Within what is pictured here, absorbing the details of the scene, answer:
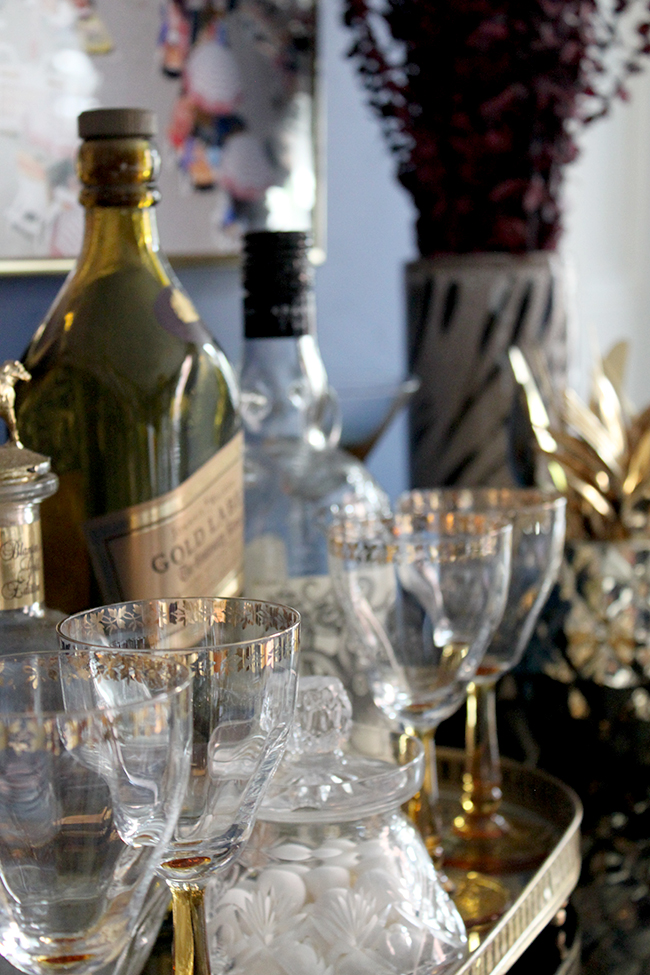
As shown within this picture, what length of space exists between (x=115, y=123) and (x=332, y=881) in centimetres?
25

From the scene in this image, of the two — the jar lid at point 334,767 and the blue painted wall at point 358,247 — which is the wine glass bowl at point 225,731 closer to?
the jar lid at point 334,767

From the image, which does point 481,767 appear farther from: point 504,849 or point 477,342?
point 477,342

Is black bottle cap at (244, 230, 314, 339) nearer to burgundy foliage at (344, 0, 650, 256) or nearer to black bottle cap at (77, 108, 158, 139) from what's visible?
black bottle cap at (77, 108, 158, 139)

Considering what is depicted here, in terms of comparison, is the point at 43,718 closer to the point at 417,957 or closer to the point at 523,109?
the point at 417,957

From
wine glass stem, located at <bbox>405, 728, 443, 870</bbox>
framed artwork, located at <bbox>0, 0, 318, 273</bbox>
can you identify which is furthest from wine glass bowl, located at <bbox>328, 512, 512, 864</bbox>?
framed artwork, located at <bbox>0, 0, 318, 273</bbox>

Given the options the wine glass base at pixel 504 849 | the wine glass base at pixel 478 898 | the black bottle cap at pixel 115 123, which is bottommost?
the wine glass base at pixel 504 849

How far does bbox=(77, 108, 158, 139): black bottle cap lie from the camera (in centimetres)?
36

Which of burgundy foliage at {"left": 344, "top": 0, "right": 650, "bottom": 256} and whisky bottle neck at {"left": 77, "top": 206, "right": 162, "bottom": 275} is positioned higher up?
burgundy foliage at {"left": 344, "top": 0, "right": 650, "bottom": 256}

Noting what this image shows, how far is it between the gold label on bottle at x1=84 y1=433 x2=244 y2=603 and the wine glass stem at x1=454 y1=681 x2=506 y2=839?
0.46 feet

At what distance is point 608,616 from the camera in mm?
526

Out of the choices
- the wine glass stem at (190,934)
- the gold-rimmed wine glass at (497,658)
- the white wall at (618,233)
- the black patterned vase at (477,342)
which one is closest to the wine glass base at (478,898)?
the gold-rimmed wine glass at (497,658)

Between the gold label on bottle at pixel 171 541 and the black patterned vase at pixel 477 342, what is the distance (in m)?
0.35

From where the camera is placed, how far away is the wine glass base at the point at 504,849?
1.40 ft

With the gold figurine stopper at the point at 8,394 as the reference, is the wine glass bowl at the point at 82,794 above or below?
below
